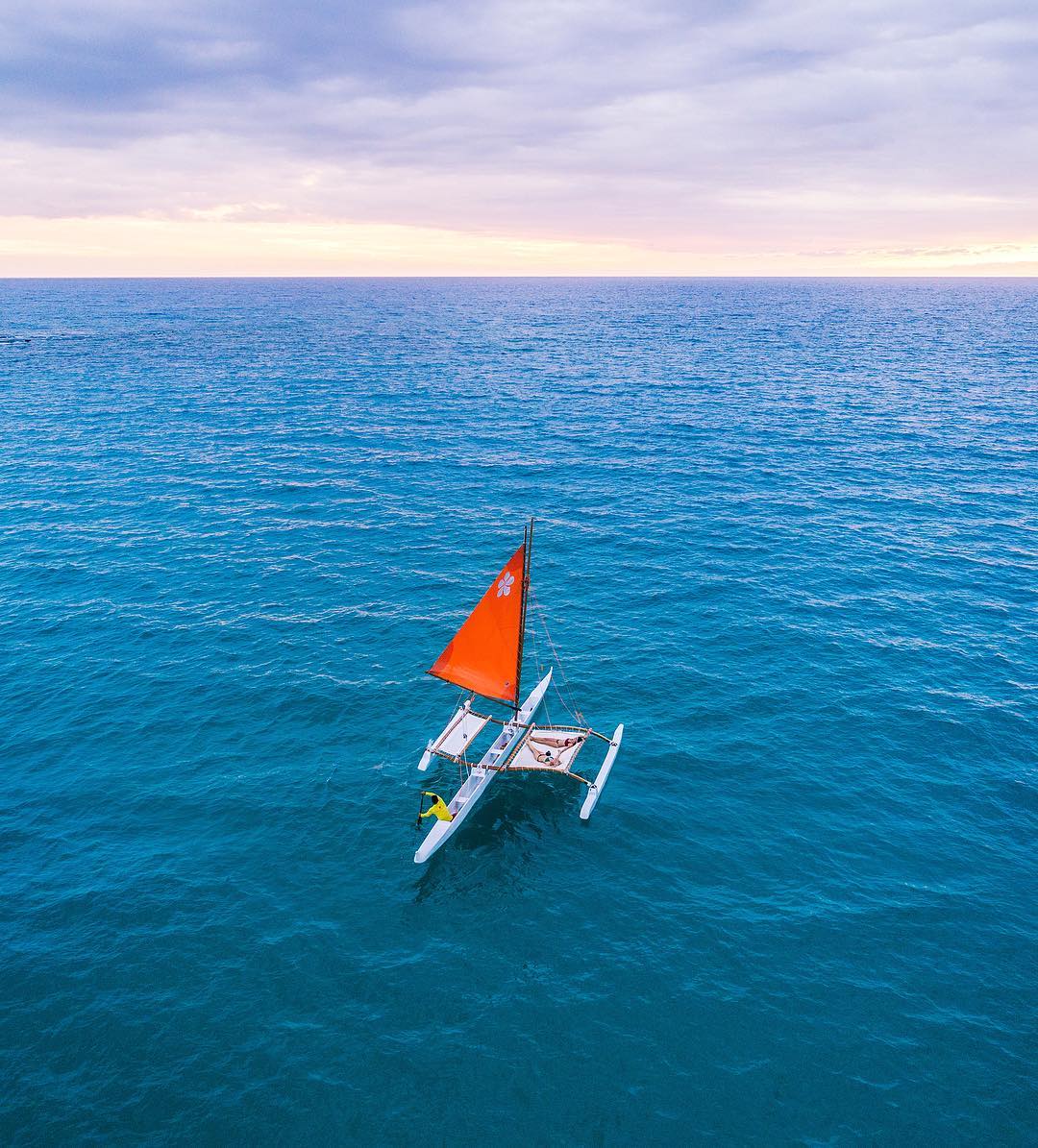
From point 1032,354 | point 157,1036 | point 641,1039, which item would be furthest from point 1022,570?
point 1032,354

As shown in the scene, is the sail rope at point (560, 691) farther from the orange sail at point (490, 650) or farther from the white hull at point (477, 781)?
the orange sail at point (490, 650)

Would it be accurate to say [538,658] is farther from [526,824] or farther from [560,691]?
[526,824]

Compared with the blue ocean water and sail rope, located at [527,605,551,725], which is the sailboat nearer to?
the blue ocean water

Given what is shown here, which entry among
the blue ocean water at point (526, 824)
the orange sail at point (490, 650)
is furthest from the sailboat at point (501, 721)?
the blue ocean water at point (526, 824)

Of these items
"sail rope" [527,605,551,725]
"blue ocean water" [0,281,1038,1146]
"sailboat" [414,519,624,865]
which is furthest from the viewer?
"sail rope" [527,605,551,725]

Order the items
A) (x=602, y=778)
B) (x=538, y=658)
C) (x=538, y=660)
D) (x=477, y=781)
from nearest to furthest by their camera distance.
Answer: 1. (x=477, y=781)
2. (x=602, y=778)
3. (x=538, y=660)
4. (x=538, y=658)

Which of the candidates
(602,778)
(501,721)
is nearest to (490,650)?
(501,721)

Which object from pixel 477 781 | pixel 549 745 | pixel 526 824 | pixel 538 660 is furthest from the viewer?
pixel 538 660

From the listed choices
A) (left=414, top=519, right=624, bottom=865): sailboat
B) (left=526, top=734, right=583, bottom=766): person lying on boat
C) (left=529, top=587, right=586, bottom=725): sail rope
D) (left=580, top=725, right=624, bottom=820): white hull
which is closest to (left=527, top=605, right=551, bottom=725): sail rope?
(left=529, top=587, right=586, bottom=725): sail rope
